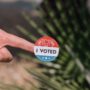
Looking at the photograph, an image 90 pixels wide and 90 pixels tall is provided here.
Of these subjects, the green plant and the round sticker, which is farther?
the green plant

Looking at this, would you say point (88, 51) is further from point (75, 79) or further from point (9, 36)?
point (9, 36)

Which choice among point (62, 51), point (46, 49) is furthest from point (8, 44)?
point (62, 51)

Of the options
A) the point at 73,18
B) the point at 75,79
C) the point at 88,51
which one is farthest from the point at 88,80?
the point at 73,18

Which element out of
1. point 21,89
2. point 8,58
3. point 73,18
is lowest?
point 21,89

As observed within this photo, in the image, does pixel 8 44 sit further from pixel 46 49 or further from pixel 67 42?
pixel 67 42

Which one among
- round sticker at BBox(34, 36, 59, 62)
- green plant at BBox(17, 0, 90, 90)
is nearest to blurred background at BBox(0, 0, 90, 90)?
green plant at BBox(17, 0, 90, 90)

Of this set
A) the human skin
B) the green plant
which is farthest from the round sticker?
the green plant

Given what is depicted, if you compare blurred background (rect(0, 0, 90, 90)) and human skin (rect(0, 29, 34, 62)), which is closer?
human skin (rect(0, 29, 34, 62))

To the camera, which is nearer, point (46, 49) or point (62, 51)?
point (46, 49)

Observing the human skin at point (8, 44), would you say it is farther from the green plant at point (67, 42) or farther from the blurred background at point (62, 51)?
the green plant at point (67, 42)

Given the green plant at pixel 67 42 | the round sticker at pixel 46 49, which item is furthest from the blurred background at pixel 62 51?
the round sticker at pixel 46 49

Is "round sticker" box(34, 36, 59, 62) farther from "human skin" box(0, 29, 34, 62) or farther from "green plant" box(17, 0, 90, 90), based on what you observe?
"green plant" box(17, 0, 90, 90)
